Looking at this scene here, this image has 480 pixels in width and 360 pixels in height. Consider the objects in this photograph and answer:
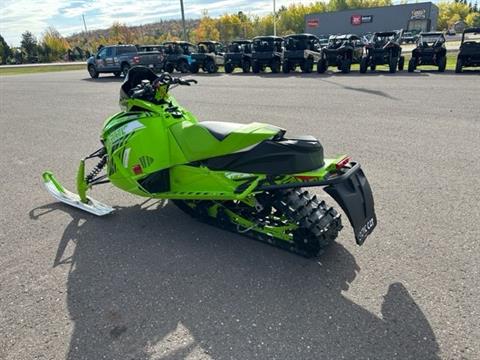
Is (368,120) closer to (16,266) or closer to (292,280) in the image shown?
(292,280)

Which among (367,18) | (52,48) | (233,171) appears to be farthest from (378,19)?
(233,171)

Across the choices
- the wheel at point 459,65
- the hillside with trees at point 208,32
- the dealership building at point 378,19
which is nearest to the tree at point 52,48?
the hillside with trees at point 208,32

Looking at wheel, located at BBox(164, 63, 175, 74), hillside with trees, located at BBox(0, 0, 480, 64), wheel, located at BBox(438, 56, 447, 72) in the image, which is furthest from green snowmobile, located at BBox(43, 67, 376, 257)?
hillside with trees, located at BBox(0, 0, 480, 64)

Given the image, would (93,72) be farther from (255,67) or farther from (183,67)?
(255,67)

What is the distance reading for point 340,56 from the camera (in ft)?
57.6

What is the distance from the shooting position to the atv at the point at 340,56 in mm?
17500

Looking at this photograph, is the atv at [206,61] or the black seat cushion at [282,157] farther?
the atv at [206,61]

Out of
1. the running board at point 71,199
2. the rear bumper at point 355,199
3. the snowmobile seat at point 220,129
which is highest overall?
the snowmobile seat at point 220,129

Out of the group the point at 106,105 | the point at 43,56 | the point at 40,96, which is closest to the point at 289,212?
the point at 106,105

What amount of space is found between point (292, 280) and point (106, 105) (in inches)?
407

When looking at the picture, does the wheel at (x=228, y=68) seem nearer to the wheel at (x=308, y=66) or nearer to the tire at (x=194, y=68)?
the tire at (x=194, y=68)

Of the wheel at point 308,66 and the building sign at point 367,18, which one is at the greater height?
the building sign at point 367,18

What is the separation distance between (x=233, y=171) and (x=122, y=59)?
20.5m

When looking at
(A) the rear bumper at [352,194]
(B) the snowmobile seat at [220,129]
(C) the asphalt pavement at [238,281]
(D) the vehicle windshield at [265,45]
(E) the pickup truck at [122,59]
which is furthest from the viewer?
(E) the pickup truck at [122,59]
